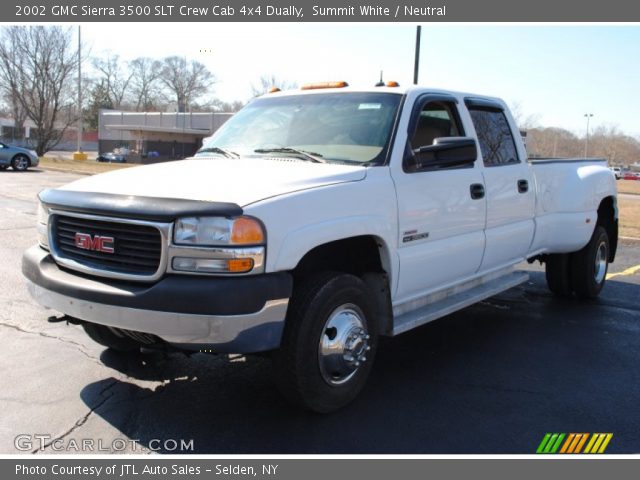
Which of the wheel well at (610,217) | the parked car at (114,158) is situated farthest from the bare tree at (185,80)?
the wheel well at (610,217)

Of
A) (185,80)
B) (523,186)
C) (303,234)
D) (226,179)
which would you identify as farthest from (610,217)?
(185,80)

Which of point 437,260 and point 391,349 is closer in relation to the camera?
point 437,260

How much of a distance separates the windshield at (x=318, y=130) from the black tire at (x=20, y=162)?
1000 inches

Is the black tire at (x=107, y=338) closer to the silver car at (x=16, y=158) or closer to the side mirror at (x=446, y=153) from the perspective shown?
the side mirror at (x=446, y=153)

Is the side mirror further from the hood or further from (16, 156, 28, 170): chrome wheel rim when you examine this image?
(16, 156, 28, 170): chrome wheel rim

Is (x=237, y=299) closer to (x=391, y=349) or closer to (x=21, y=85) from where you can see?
(x=391, y=349)

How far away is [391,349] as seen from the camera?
16.9ft

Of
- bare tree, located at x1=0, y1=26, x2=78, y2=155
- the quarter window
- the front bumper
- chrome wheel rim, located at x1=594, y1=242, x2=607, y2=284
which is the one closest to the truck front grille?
the front bumper

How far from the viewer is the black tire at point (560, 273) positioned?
6.88 metres

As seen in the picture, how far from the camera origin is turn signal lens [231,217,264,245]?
3.13m

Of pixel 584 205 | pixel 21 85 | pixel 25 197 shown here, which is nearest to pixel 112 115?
pixel 21 85

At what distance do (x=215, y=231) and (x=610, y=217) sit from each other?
224 inches

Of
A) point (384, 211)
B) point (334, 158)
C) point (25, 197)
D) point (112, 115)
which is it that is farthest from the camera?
point (112, 115)
